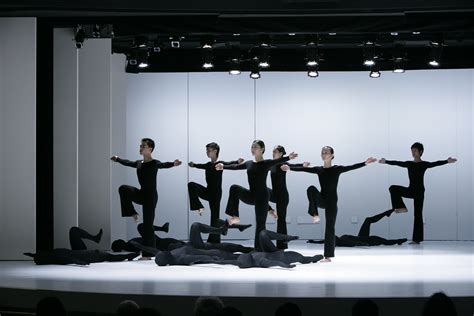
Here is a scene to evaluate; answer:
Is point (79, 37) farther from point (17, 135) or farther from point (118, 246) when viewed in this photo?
point (118, 246)

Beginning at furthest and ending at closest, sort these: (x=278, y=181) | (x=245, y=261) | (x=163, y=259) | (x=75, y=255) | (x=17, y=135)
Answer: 1. (x=278, y=181)
2. (x=17, y=135)
3. (x=75, y=255)
4. (x=163, y=259)
5. (x=245, y=261)

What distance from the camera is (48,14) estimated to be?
440 inches

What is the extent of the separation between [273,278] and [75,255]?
2994 mm

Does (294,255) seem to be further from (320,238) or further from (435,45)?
(320,238)

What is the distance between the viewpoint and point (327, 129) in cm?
1678

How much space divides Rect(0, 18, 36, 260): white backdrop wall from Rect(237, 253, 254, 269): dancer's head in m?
2.73

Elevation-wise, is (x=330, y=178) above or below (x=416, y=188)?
above

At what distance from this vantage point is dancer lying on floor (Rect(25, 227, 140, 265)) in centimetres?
1084

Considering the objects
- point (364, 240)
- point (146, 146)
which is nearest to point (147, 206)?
point (146, 146)

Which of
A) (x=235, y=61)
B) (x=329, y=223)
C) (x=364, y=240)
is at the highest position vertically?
(x=235, y=61)

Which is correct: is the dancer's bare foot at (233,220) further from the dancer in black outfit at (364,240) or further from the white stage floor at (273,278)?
the dancer in black outfit at (364,240)

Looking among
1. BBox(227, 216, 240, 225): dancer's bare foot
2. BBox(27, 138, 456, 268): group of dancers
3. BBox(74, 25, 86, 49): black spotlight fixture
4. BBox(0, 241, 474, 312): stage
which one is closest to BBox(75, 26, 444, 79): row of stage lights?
BBox(74, 25, 86, 49): black spotlight fixture

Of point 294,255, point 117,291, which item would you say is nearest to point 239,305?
point 117,291

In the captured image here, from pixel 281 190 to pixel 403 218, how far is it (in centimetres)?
416
